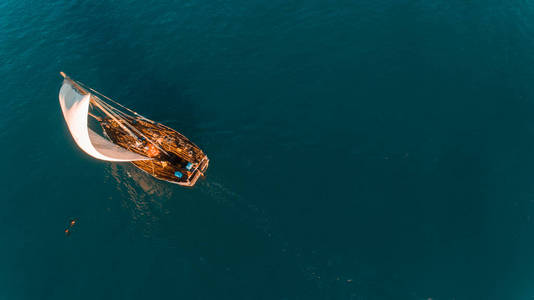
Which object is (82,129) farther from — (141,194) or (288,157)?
(288,157)

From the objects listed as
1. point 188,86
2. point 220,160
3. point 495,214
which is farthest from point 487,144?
point 188,86

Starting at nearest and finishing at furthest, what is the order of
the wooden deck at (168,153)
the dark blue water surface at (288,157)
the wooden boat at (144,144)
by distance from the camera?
the dark blue water surface at (288,157)
the wooden boat at (144,144)
the wooden deck at (168,153)

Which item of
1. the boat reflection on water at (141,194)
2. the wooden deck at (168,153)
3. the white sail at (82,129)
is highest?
the white sail at (82,129)

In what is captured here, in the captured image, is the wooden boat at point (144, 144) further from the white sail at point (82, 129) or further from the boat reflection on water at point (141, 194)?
the boat reflection on water at point (141, 194)

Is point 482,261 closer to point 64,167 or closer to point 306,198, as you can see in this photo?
point 306,198

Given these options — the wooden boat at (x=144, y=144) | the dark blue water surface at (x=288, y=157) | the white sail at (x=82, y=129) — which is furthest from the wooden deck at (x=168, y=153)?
the white sail at (x=82, y=129)

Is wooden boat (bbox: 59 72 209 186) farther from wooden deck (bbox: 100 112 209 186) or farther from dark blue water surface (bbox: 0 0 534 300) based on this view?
dark blue water surface (bbox: 0 0 534 300)

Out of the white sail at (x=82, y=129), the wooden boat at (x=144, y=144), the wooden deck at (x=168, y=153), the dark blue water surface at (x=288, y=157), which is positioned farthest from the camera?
the wooden deck at (x=168, y=153)
